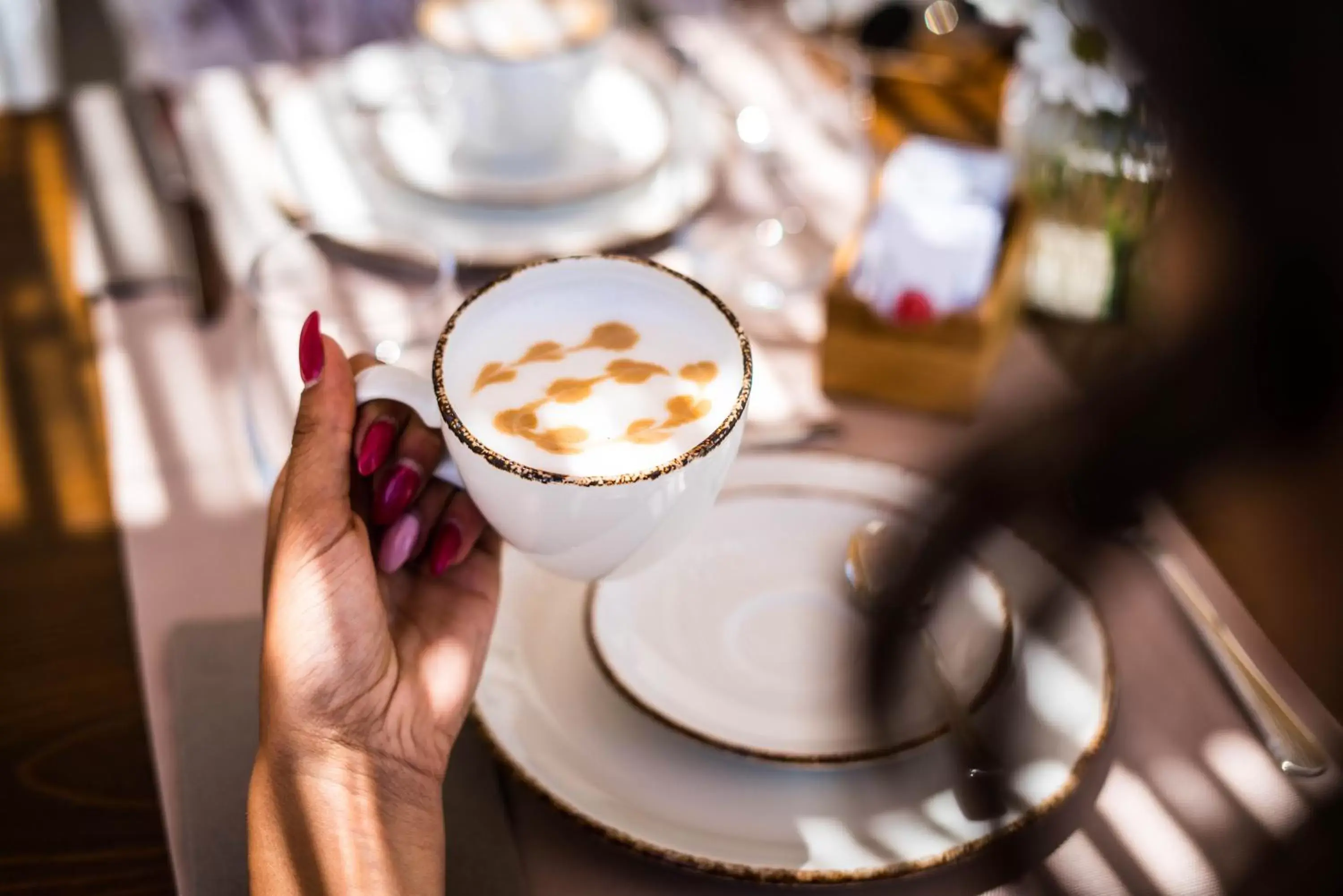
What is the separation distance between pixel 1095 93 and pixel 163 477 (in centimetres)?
72

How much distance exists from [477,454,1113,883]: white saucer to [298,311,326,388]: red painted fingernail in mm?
182

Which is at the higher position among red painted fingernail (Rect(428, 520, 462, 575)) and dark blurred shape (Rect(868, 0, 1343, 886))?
dark blurred shape (Rect(868, 0, 1343, 886))

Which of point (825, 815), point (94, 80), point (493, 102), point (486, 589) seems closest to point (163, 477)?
point (486, 589)

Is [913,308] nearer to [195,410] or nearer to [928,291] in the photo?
[928,291]

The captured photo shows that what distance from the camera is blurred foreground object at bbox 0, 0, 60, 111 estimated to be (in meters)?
2.11

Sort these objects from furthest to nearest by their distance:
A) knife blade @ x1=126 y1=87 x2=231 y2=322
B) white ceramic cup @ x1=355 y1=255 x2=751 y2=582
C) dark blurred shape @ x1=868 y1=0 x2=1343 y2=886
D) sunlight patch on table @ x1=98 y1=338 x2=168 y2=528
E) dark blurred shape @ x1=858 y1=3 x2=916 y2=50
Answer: dark blurred shape @ x1=858 y1=3 x2=916 y2=50
knife blade @ x1=126 y1=87 x2=231 y2=322
sunlight patch on table @ x1=98 y1=338 x2=168 y2=528
white ceramic cup @ x1=355 y1=255 x2=751 y2=582
dark blurred shape @ x1=868 y1=0 x2=1343 y2=886

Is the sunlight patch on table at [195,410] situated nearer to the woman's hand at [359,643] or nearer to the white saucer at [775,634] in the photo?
the woman's hand at [359,643]

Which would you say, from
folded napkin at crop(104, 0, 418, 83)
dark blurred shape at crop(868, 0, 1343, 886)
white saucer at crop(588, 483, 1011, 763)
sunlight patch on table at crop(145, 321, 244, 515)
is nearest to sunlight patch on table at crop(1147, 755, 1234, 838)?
white saucer at crop(588, 483, 1011, 763)

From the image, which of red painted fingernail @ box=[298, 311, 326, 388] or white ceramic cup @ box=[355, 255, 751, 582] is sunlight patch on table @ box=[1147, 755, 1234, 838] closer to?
white ceramic cup @ box=[355, 255, 751, 582]

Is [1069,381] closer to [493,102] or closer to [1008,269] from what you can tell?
[1008,269]

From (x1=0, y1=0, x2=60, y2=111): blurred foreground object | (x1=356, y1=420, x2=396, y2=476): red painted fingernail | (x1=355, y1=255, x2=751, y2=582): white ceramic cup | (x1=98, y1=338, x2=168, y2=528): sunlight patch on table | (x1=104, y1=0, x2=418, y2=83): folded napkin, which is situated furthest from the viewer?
(x1=0, y1=0, x2=60, y2=111): blurred foreground object

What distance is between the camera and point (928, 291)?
2.95ft

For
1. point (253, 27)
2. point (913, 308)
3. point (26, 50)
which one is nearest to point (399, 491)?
point (913, 308)

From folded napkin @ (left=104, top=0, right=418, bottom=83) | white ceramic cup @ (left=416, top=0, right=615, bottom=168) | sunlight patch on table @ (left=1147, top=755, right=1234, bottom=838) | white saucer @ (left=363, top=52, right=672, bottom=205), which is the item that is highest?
white ceramic cup @ (left=416, top=0, right=615, bottom=168)
